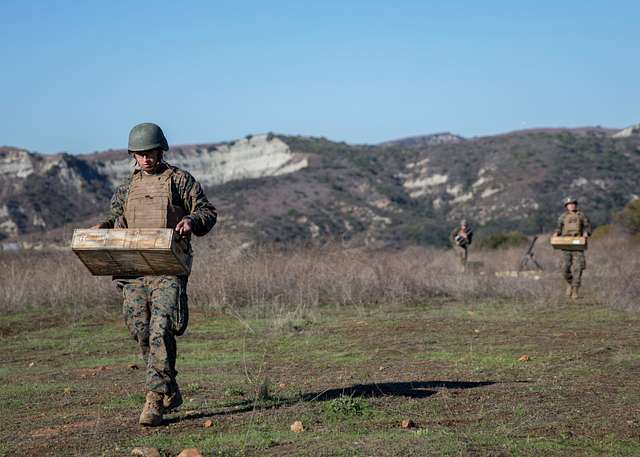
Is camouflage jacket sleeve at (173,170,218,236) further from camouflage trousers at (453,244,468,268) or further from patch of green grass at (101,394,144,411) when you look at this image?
camouflage trousers at (453,244,468,268)

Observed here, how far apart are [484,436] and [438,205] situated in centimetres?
8916

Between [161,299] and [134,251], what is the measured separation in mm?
487

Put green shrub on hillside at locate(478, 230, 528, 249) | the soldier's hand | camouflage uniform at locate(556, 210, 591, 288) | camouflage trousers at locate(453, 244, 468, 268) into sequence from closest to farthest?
the soldier's hand
camouflage uniform at locate(556, 210, 591, 288)
camouflage trousers at locate(453, 244, 468, 268)
green shrub on hillside at locate(478, 230, 528, 249)

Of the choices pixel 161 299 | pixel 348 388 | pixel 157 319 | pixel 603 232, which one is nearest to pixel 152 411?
pixel 157 319

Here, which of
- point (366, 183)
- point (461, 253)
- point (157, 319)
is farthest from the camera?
point (366, 183)

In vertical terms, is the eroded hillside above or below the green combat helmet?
below

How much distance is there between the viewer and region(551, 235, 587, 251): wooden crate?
65.9 ft

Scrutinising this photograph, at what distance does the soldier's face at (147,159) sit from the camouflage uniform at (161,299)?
2.9 inches

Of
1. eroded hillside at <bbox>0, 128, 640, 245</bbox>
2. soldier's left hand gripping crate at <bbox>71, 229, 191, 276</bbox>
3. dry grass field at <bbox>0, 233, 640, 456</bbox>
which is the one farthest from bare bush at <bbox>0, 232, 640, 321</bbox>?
eroded hillside at <bbox>0, 128, 640, 245</bbox>

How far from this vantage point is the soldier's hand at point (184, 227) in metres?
7.62

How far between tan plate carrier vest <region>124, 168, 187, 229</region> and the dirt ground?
1516mm

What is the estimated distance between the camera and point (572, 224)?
2067 cm

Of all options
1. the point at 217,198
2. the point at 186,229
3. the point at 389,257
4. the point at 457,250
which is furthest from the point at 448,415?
the point at 217,198

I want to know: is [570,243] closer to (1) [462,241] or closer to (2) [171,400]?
(1) [462,241]
